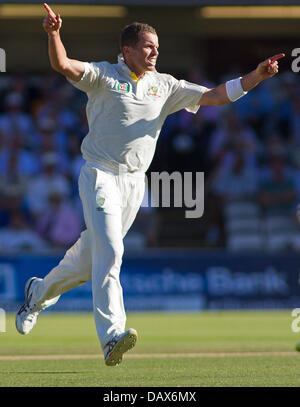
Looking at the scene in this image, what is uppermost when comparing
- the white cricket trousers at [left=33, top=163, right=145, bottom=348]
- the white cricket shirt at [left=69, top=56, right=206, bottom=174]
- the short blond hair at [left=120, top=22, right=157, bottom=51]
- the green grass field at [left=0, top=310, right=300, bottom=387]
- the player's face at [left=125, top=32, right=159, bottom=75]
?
Result: the short blond hair at [left=120, top=22, right=157, bottom=51]

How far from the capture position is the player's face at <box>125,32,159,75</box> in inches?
264

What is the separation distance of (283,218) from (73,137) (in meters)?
4.37

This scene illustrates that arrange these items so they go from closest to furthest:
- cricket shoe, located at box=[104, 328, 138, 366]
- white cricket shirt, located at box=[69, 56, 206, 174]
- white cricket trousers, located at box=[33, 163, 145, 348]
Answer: cricket shoe, located at box=[104, 328, 138, 366]
white cricket trousers, located at box=[33, 163, 145, 348]
white cricket shirt, located at box=[69, 56, 206, 174]

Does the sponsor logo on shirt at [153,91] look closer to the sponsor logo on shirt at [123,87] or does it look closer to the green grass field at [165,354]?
the sponsor logo on shirt at [123,87]

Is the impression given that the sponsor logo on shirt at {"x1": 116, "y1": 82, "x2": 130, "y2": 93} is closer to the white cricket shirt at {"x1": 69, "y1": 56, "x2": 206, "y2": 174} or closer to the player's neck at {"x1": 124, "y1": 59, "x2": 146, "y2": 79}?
the white cricket shirt at {"x1": 69, "y1": 56, "x2": 206, "y2": 174}

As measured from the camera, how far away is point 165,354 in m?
8.38

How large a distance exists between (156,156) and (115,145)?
1165 centimetres

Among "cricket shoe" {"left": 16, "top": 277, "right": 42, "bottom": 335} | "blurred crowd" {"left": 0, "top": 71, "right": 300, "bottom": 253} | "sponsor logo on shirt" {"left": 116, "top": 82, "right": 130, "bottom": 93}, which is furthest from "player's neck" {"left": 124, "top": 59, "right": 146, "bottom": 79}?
"blurred crowd" {"left": 0, "top": 71, "right": 300, "bottom": 253}

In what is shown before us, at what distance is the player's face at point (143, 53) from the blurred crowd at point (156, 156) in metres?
9.29

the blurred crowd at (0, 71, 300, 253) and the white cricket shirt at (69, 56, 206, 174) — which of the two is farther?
the blurred crowd at (0, 71, 300, 253)

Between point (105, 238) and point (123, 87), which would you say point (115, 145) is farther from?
point (105, 238)

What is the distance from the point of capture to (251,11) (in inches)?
706

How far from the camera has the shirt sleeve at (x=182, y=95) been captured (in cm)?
714

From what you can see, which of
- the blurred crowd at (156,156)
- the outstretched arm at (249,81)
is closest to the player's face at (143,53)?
the outstretched arm at (249,81)
